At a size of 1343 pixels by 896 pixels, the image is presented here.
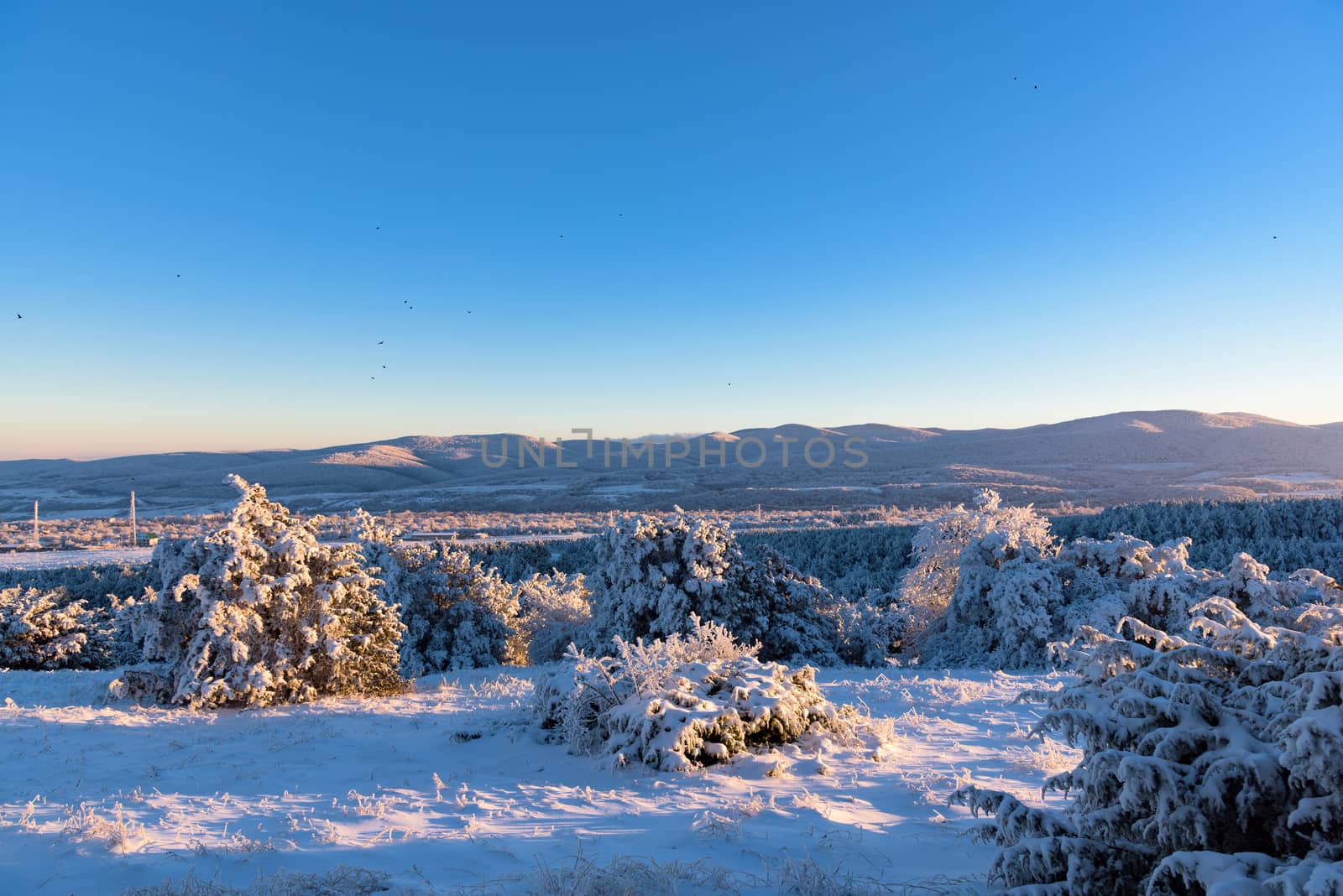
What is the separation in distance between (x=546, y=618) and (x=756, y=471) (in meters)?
82.4

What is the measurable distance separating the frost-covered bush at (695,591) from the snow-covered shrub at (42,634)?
13.1m

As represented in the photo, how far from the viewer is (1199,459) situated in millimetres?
86625

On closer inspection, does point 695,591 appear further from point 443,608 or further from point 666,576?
point 443,608

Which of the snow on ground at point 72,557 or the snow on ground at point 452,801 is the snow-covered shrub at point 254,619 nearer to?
the snow on ground at point 452,801

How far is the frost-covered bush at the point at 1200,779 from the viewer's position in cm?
295

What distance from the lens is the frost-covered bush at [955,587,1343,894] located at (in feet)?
9.67

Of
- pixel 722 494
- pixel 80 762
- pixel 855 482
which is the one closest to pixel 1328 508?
pixel 80 762

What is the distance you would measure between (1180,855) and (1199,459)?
104103mm

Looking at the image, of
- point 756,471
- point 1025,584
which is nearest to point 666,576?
point 1025,584

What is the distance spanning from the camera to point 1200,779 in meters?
3.38

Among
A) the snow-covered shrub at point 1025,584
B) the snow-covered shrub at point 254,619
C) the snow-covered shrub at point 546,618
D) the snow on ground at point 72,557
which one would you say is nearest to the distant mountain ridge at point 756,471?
→ the snow on ground at point 72,557

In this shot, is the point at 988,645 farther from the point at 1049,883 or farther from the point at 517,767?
the point at 1049,883

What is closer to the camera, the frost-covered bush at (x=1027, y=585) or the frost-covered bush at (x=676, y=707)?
the frost-covered bush at (x=676, y=707)

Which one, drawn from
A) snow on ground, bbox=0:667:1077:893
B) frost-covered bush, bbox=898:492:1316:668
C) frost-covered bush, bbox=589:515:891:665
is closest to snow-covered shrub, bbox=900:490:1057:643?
frost-covered bush, bbox=898:492:1316:668
